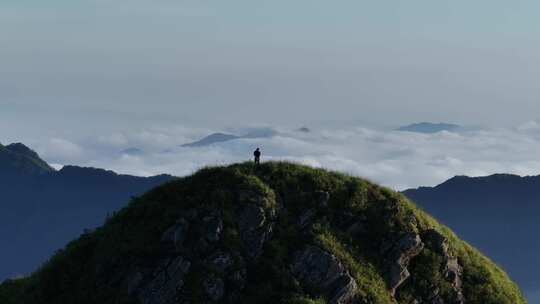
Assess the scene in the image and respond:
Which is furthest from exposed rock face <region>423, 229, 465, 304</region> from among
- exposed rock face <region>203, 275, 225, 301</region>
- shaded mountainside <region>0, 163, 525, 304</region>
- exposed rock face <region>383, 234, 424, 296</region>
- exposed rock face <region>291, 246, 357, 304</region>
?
exposed rock face <region>203, 275, 225, 301</region>

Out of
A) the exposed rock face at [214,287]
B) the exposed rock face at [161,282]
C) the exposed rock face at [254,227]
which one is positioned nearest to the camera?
the exposed rock face at [214,287]

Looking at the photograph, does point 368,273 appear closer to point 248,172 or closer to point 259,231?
point 259,231

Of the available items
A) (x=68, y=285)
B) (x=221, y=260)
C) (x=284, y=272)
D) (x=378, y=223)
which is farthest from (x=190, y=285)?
(x=378, y=223)

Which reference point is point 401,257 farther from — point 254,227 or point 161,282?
point 161,282

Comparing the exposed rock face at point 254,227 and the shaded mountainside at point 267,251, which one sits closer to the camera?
the shaded mountainside at point 267,251

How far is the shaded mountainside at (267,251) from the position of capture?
5781 centimetres

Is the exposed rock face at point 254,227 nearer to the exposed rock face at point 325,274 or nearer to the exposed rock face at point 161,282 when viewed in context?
the exposed rock face at point 325,274

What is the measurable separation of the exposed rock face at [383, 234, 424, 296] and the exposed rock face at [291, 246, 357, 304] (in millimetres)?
3997

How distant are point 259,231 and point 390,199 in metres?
12.5

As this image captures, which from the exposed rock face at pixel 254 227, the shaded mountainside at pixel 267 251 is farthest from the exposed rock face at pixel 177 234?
the exposed rock face at pixel 254 227

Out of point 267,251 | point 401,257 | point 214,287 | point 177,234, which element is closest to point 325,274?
point 267,251

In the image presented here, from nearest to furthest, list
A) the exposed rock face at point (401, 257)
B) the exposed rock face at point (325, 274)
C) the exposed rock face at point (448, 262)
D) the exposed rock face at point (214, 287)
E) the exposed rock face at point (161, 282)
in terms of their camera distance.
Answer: the exposed rock face at point (214, 287) < the exposed rock face at point (161, 282) < the exposed rock face at point (325, 274) < the exposed rock face at point (401, 257) < the exposed rock face at point (448, 262)

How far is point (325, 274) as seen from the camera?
58594 millimetres

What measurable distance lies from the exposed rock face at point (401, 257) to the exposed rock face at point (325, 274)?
13.1 ft
